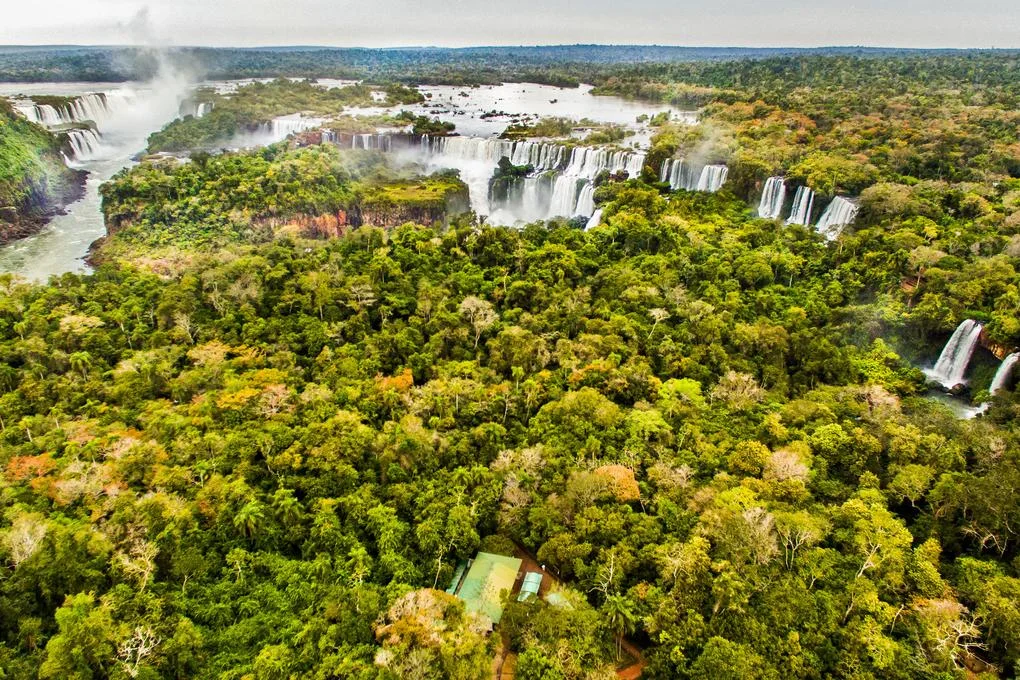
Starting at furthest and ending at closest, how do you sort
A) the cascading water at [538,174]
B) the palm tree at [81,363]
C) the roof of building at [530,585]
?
the cascading water at [538,174], the palm tree at [81,363], the roof of building at [530,585]

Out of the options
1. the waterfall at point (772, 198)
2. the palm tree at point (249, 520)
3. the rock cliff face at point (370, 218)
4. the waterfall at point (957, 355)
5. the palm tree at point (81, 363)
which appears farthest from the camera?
the rock cliff face at point (370, 218)

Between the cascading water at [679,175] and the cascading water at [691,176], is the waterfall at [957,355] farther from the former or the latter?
the cascading water at [679,175]

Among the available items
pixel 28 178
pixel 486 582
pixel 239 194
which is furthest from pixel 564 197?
pixel 28 178

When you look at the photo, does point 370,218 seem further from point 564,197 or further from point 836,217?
point 836,217

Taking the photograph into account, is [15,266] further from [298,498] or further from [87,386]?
[298,498]

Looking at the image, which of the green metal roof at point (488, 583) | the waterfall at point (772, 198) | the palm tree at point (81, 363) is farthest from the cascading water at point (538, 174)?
the green metal roof at point (488, 583)

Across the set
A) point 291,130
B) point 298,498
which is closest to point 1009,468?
point 298,498
